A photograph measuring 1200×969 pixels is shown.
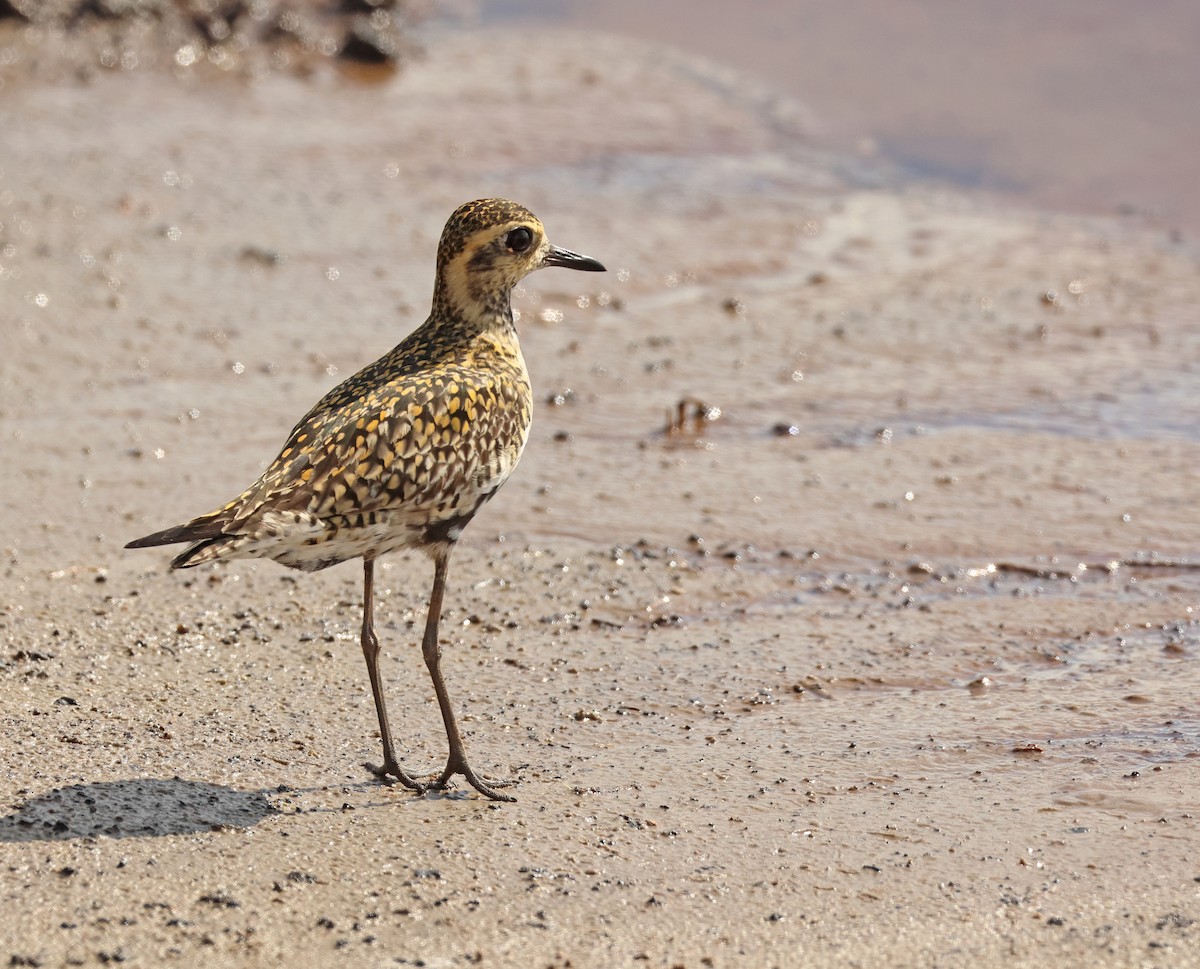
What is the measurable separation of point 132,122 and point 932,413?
23.4ft

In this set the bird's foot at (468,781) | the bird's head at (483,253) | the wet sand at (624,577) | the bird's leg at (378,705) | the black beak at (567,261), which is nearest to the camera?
the wet sand at (624,577)

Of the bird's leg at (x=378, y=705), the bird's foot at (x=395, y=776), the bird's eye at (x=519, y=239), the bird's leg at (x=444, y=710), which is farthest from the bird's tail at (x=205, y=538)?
the bird's eye at (x=519, y=239)

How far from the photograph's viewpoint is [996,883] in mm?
4711

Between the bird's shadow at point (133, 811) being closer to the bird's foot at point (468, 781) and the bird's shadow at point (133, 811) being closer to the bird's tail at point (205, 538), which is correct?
the bird's foot at point (468, 781)

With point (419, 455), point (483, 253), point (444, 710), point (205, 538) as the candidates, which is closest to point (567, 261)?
point (483, 253)

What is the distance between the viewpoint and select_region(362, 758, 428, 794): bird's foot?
5305 mm

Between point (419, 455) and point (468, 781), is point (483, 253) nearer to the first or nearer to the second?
point (419, 455)

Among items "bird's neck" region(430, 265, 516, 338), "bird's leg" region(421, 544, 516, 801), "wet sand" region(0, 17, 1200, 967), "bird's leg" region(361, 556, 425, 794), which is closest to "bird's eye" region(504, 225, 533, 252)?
"bird's neck" region(430, 265, 516, 338)

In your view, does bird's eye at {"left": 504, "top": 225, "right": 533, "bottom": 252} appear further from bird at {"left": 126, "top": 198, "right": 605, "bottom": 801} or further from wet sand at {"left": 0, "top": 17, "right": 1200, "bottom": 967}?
wet sand at {"left": 0, "top": 17, "right": 1200, "bottom": 967}

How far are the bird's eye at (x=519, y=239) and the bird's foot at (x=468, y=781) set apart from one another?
1.93 metres

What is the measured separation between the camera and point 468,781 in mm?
5289

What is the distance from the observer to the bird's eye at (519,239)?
596cm

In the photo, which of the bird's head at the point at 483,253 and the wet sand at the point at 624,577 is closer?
the wet sand at the point at 624,577

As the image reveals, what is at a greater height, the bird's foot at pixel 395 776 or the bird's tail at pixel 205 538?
the bird's tail at pixel 205 538
